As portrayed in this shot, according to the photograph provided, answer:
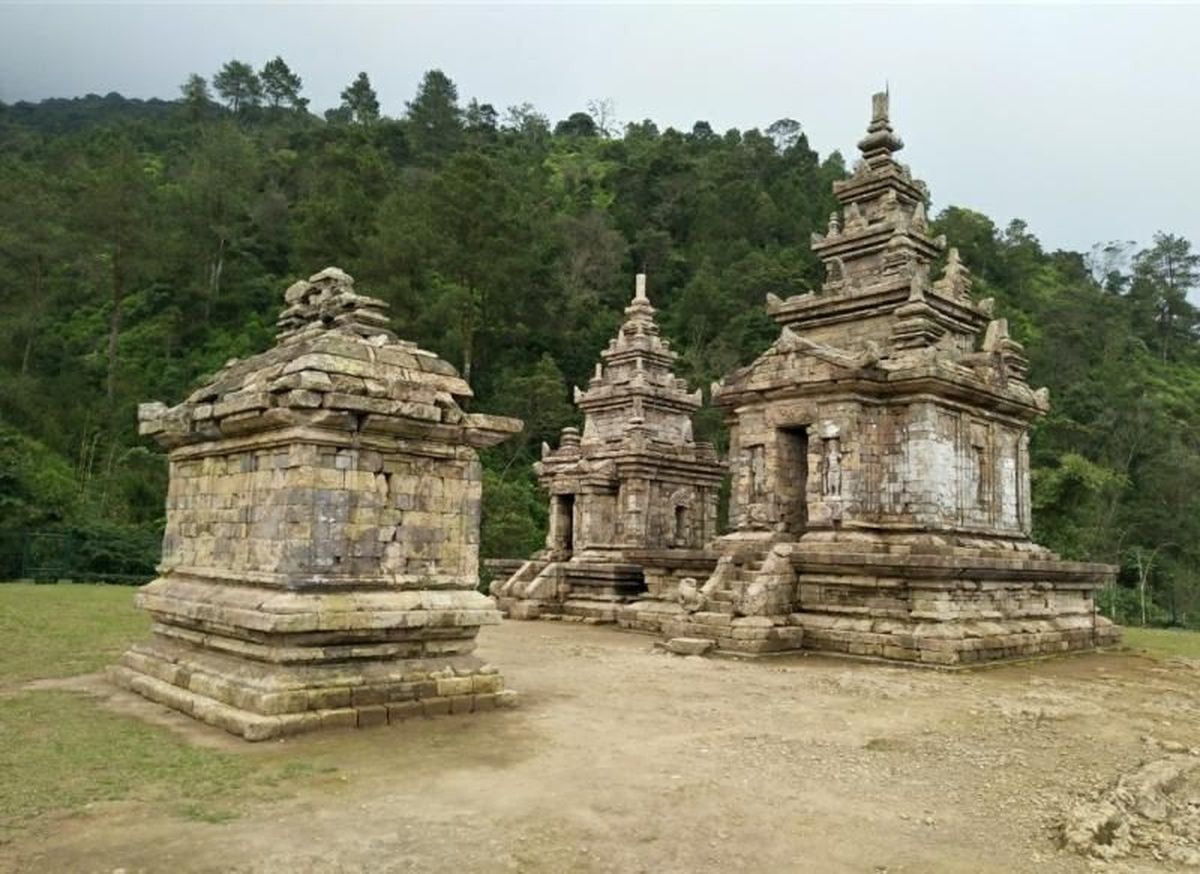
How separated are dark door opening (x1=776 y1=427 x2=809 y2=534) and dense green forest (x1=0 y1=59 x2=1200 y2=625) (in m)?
15.6

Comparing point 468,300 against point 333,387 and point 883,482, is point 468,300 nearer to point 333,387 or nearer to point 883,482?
point 883,482

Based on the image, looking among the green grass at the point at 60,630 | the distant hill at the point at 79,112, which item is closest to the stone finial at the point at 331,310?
the green grass at the point at 60,630

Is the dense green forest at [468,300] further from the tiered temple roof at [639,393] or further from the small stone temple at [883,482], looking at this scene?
the small stone temple at [883,482]

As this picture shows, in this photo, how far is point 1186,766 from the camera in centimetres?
759

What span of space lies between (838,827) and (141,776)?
4784mm

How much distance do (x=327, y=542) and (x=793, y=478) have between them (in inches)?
459

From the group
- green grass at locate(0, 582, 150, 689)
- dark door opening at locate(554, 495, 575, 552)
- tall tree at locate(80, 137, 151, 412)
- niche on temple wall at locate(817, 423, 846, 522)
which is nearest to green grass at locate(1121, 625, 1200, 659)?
niche on temple wall at locate(817, 423, 846, 522)

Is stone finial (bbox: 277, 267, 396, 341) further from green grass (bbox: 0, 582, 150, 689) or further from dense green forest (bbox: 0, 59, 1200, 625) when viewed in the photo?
dense green forest (bbox: 0, 59, 1200, 625)

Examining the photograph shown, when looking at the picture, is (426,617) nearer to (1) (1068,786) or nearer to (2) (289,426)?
(2) (289,426)

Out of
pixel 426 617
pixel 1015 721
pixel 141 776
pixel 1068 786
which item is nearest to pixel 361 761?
pixel 141 776

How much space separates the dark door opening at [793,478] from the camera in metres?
17.7

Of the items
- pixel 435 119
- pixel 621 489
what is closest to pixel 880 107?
pixel 621 489

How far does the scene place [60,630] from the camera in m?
14.4

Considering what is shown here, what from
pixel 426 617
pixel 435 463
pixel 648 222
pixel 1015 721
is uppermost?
pixel 648 222
